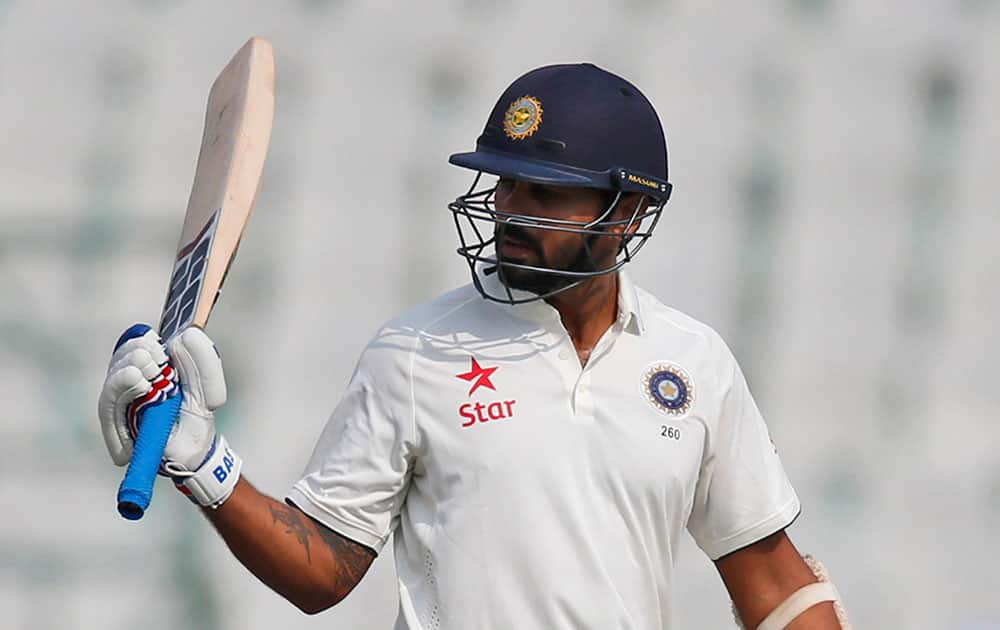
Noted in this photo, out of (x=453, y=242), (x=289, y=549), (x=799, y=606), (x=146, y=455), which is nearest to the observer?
(x=146, y=455)

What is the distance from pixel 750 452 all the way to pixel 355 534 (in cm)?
51

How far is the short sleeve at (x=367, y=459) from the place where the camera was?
206 centimetres

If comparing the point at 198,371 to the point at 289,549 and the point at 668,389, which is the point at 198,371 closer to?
the point at 289,549

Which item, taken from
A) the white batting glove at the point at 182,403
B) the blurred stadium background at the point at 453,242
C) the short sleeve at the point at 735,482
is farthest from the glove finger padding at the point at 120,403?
the blurred stadium background at the point at 453,242

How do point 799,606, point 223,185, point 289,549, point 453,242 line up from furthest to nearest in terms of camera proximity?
point 453,242, point 799,606, point 223,185, point 289,549

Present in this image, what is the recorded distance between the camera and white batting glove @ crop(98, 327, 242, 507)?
1.81 m

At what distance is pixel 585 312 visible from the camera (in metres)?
2.17

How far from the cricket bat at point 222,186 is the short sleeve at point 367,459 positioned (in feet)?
0.72

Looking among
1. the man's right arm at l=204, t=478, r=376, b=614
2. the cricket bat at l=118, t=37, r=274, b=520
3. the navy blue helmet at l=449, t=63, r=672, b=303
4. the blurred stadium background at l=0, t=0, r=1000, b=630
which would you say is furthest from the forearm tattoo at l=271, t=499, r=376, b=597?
the blurred stadium background at l=0, t=0, r=1000, b=630

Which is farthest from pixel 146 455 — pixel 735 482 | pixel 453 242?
pixel 453 242

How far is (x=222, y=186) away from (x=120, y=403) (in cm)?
39

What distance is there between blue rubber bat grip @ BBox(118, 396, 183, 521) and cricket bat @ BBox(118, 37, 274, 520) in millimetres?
11

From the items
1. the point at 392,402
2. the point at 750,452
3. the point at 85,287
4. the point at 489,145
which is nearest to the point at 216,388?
the point at 392,402

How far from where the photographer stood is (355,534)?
2.08 meters
